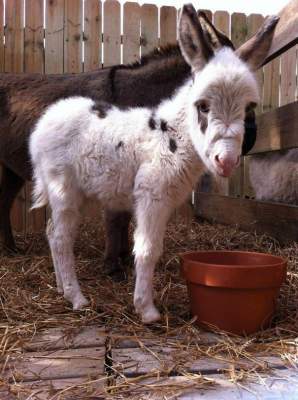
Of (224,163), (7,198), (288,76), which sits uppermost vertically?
(288,76)

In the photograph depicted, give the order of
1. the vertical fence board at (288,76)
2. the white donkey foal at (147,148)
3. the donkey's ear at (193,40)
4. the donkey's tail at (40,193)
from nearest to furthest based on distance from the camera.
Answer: the white donkey foal at (147,148) → the donkey's ear at (193,40) → the donkey's tail at (40,193) → the vertical fence board at (288,76)

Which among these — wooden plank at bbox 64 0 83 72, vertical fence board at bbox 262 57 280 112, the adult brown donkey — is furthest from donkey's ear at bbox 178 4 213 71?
vertical fence board at bbox 262 57 280 112

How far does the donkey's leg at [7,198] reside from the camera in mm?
4340

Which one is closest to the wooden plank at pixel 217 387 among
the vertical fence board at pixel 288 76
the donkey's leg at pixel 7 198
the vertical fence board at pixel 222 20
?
the donkey's leg at pixel 7 198

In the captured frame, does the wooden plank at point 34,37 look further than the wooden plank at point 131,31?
No

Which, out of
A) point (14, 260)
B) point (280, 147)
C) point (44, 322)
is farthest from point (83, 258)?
point (280, 147)

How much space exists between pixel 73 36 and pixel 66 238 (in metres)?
3.23

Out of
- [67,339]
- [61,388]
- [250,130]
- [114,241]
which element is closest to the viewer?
[61,388]

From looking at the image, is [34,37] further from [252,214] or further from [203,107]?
[203,107]

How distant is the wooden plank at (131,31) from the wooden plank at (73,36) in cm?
50

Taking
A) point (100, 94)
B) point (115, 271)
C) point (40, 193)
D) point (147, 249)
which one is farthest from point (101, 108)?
point (115, 271)

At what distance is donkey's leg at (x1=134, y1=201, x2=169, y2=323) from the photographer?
8.09 feet

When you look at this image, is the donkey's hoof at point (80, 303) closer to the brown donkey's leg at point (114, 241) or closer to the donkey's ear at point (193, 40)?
the brown donkey's leg at point (114, 241)

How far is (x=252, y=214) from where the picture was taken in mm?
4312
